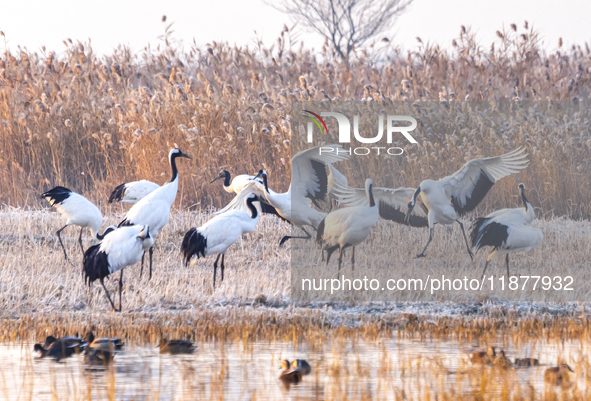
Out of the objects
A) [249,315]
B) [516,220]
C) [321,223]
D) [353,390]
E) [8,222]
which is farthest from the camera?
[8,222]

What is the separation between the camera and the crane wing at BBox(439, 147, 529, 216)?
8922 mm

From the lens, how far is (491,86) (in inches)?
550

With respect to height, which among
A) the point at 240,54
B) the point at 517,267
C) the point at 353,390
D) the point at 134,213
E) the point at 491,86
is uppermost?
the point at 240,54

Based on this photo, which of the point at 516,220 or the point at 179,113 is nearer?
the point at 516,220

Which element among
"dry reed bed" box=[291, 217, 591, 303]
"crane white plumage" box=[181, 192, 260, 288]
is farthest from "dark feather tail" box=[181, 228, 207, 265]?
"dry reed bed" box=[291, 217, 591, 303]

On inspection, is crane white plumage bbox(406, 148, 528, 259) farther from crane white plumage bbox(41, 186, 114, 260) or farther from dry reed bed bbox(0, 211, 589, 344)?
crane white plumage bbox(41, 186, 114, 260)

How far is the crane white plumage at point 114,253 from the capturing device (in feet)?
21.2

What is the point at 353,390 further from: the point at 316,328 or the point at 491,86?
the point at 491,86

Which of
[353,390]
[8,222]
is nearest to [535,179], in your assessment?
[8,222]

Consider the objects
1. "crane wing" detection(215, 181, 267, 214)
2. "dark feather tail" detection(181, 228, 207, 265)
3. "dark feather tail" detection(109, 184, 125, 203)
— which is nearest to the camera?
"dark feather tail" detection(181, 228, 207, 265)

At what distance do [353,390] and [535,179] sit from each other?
328 inches

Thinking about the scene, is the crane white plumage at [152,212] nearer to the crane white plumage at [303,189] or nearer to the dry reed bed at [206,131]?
the crane white plumage at [303,189]

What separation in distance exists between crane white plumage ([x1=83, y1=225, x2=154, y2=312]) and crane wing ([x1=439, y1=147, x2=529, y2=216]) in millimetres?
4019

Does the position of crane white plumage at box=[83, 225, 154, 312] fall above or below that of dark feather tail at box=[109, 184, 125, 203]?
below
